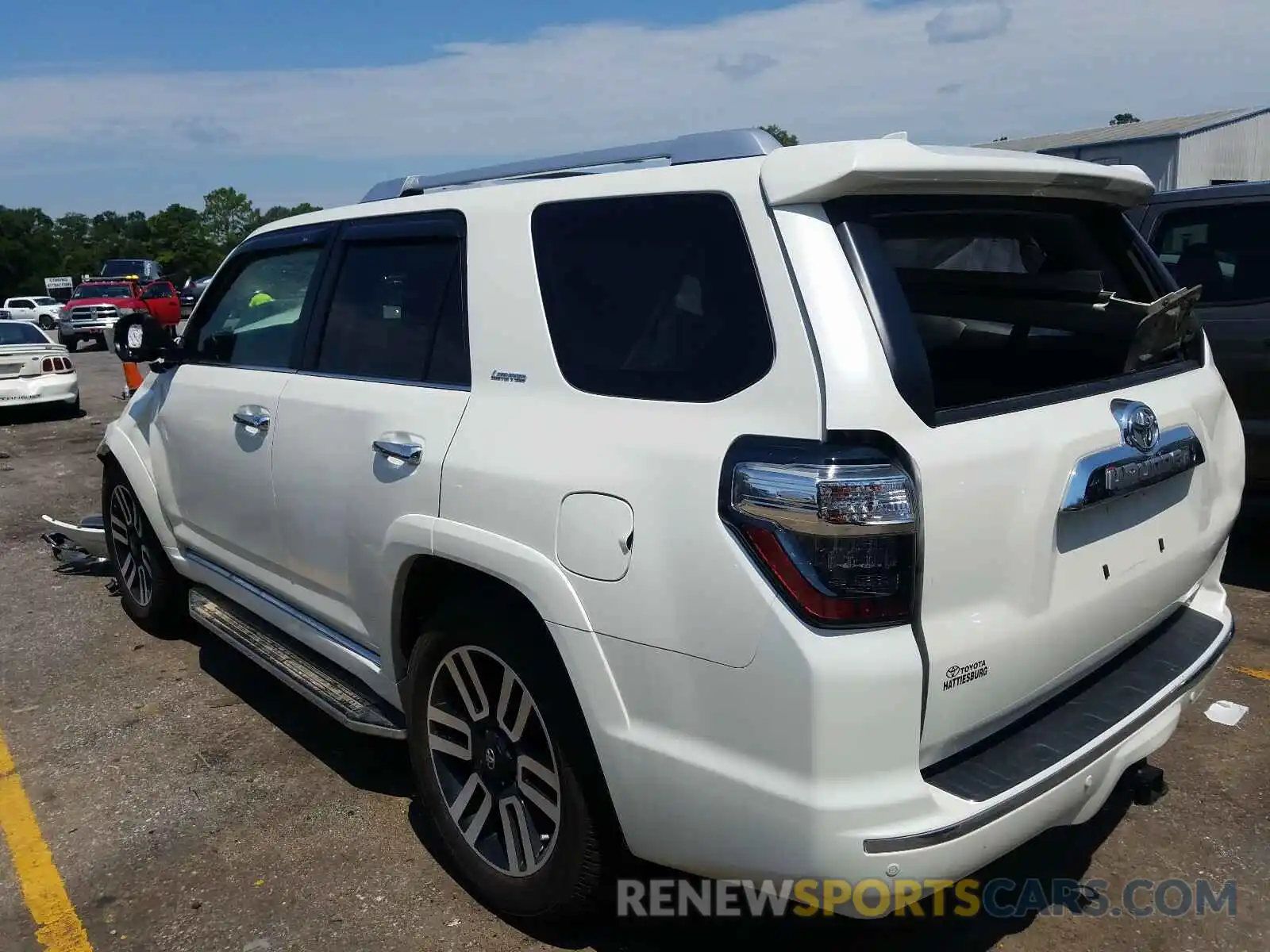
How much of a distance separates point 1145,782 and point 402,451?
2251 mm

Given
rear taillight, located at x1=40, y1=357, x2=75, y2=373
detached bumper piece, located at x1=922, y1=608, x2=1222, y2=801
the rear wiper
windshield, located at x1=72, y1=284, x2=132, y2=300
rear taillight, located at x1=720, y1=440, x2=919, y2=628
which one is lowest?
detached bumper piece, located at x1=922, y1=608, x2=1222, y2=801

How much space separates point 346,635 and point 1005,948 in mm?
2158

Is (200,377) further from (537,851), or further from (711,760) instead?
(711,760)

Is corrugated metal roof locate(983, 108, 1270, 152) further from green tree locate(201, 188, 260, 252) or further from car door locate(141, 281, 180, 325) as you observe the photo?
green tree locate(201, 188, 260, 252)

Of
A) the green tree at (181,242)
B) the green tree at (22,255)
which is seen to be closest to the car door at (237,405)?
the green tree at (22,255)

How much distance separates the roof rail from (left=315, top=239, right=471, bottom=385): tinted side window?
0.93ft

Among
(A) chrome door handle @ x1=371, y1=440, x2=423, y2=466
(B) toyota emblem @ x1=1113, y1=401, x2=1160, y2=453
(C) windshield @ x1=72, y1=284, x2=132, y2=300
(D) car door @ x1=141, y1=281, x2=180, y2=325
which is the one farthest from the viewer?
(C) windshield @ x1=72, y1=284, x2=132, y2=300

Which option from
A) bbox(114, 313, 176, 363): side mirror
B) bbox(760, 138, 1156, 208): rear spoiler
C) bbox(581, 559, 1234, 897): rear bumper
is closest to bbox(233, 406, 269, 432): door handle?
bbox(114, 313, 176, 363): side mirror

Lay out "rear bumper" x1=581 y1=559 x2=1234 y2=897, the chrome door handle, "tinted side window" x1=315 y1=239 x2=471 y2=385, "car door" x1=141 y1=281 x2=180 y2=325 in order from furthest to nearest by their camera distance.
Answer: "car door" x1=141 y1=281 x2=180 y2=325
"tinted side window" x1=315 y1=239 x2=471 y2=385
the chrome door handle
"rear bumper" x1=581 y1=559 x2=1234 y2=897

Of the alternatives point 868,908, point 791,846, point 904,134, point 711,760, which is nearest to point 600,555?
point 711,760

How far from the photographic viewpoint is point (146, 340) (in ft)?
14.8

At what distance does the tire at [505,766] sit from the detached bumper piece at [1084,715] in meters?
0.86

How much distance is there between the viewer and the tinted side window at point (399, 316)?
9.87ft

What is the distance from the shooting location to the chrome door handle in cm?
290
